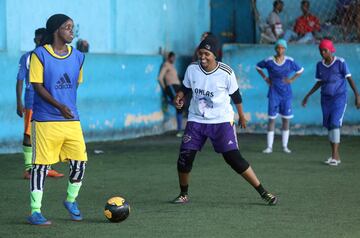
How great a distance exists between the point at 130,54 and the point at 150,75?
970mm

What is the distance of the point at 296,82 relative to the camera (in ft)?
59.1

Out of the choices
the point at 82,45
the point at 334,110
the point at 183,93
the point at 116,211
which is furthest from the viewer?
the point at 82,45

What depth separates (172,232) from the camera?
7234mm

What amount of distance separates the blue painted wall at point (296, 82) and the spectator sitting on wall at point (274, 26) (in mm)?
456

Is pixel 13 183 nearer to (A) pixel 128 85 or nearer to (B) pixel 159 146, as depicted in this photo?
(B) pixel 159 146

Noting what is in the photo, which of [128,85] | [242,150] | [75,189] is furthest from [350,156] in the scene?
[75,189]

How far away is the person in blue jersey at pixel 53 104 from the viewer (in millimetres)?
7402

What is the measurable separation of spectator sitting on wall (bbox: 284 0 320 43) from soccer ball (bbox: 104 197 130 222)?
1142 cm

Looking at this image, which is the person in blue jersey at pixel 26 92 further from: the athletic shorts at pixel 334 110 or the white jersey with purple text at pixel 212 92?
the athletic shorts at pixel 334 110

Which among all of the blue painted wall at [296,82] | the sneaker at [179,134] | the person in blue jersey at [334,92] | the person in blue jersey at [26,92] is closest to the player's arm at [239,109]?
the person in blue jersey at [26,92]

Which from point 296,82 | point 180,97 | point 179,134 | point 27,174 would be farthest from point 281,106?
point 180,97

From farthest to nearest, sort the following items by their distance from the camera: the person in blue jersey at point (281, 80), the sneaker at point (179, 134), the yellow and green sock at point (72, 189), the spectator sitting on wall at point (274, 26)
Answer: the spectator sitting on wall at point (274, 26) < the sneaker at point (179, 134) < the person in blue jersey at point (281, 80) < the yellow and green sock at point (72, 189)

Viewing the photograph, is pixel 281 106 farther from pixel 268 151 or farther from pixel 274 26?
pixel 274 26

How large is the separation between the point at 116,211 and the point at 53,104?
1164 millimetres
